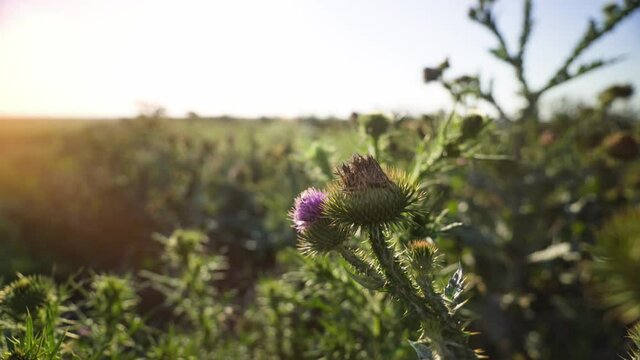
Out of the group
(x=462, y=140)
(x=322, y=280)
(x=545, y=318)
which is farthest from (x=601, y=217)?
(x=322, y=280)

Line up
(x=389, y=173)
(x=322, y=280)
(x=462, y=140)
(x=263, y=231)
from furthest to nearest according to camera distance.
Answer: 1. (x=263, y=231)
2. (x=462, y=140)
3. (x=322, y=280)
4. (x=389, y=173)

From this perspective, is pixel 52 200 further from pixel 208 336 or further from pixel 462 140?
pixel 462 140

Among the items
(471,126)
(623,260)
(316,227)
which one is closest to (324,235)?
(316,227)

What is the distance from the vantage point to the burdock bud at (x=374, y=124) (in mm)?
3049

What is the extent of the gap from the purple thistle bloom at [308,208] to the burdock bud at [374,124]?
116cm

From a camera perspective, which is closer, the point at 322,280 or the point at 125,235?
the point at 322,280

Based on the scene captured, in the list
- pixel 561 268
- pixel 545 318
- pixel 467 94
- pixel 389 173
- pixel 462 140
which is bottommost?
pixel 545 318

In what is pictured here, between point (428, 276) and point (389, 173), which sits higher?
point (389, 173)

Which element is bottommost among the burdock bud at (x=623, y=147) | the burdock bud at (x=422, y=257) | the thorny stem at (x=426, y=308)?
the thorny stem at (x=426, y=308)

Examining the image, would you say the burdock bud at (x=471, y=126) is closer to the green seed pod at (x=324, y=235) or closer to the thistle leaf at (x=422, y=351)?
the green seed pod at (x=324, y=235)

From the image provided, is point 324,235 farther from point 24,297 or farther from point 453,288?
point 24,297

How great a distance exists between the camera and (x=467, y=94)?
126 inches

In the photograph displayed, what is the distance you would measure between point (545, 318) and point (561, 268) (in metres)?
0.58

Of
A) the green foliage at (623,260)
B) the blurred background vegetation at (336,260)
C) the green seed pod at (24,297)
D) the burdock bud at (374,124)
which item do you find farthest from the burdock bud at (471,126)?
the green seed pod at (24,297)
